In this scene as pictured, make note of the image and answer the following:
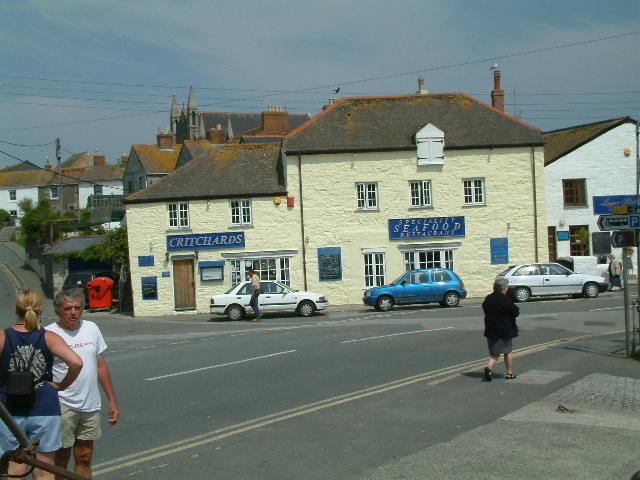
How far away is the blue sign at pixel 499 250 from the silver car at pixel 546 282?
3297 mm

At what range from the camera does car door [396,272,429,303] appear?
27.2 metres

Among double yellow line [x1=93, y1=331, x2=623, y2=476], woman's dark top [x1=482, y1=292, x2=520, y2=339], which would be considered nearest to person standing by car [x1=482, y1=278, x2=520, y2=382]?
woman's dark top [x1=482, y1=292, x2=520, y2=339]

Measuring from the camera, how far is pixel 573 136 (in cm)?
3734

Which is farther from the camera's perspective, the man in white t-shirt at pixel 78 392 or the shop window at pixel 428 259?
the shop window at pixel 428 259

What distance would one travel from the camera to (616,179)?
115ft

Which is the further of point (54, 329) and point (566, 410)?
point (566, 410)

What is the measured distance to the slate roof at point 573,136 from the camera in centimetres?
3497

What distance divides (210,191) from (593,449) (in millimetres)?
25089

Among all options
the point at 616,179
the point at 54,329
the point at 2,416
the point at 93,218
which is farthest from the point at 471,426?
the point at 93,218

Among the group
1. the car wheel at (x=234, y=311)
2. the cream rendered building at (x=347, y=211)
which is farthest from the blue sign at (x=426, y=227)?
the car wheel at (x=234, y=311)

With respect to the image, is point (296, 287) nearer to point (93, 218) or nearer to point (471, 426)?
point (471, 426)

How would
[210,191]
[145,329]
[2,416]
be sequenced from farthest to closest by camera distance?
[210,191]
[145,329]
[2,416]

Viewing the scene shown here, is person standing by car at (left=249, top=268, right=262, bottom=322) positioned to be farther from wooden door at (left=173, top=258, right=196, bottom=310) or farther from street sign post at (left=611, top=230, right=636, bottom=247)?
street sign post at (left=611, top=230, right=636, bottom=247)

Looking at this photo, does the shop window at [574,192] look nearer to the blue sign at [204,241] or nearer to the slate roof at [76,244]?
the blue sign at [204,241]
